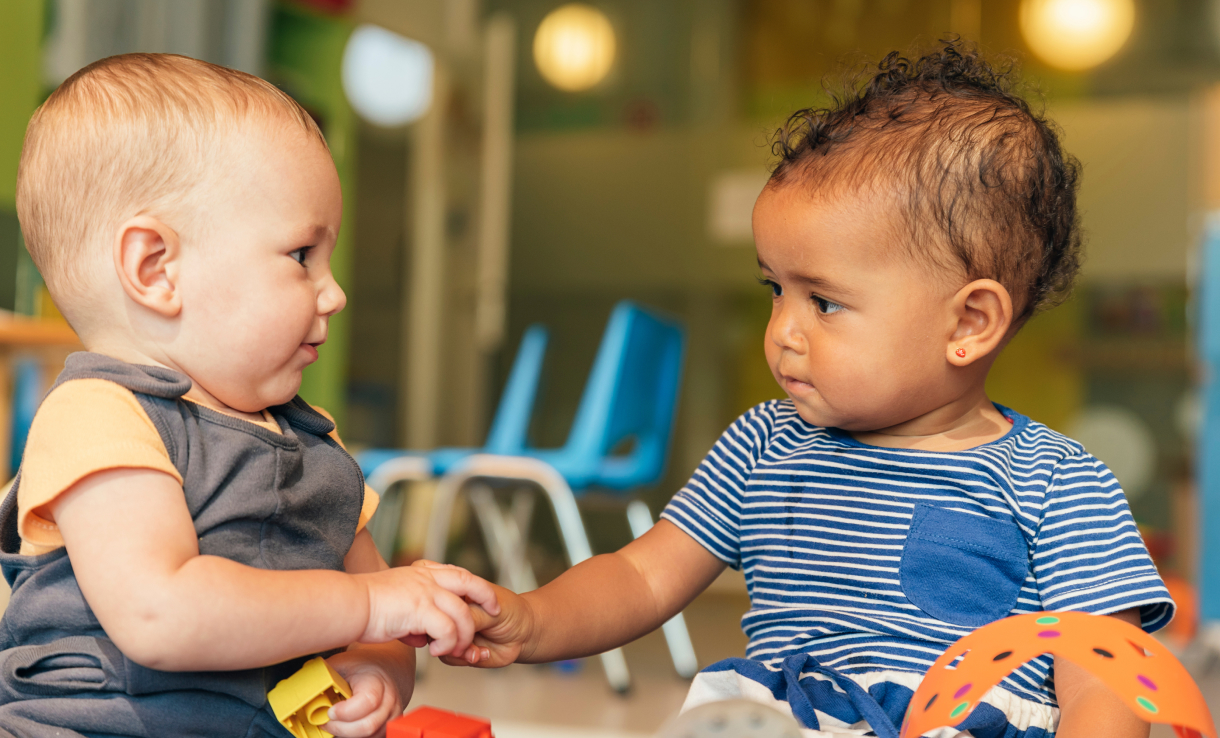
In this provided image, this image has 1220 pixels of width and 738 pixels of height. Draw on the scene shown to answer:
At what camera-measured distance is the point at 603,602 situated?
751 millimetres

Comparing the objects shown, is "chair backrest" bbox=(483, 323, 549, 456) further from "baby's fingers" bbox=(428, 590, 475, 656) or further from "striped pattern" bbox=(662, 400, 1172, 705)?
"baby's fingers" bbox=(428, 590, 475, 656)

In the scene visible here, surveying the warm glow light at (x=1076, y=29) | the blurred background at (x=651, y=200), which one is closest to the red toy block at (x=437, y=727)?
the blurred background at (x=651, y=200)

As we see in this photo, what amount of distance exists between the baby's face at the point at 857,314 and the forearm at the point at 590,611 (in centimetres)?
18

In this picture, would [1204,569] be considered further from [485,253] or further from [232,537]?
[485,253]

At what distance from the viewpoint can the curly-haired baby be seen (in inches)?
26.1

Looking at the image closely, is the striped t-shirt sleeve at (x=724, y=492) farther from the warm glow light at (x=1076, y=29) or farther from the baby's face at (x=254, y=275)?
the warm glow light at (x=1076, y=29)

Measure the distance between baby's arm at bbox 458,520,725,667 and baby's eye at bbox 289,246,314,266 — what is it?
0.77 feet

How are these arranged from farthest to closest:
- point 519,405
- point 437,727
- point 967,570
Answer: point 519,405 → point 967,570 → point 437,727

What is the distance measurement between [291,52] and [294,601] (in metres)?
3.34

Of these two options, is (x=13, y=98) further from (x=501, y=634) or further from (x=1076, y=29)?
(x=1076, y=29)

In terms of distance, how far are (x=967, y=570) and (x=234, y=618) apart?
44 centimetres

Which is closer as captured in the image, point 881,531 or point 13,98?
point 881,531

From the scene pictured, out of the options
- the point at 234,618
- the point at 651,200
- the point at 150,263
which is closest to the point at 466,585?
the point at 234,618

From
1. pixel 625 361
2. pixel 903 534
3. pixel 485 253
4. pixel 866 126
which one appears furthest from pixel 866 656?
pixel 485 253
